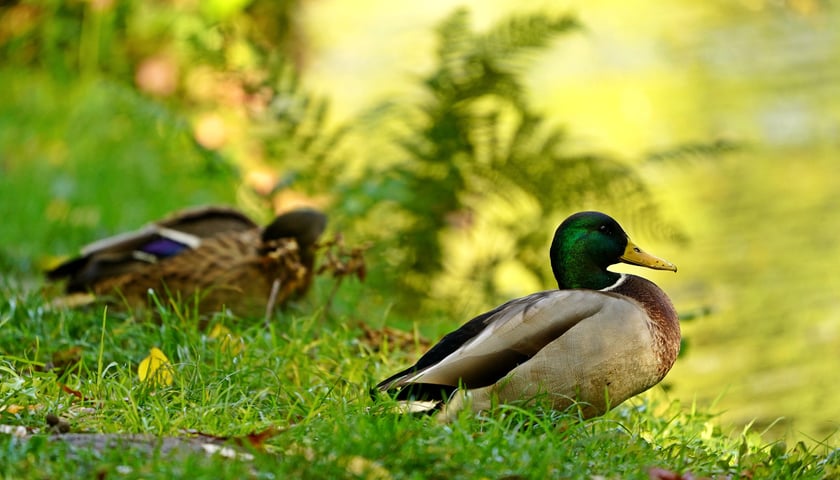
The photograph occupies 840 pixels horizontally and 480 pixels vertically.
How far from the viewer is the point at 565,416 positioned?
3.45m

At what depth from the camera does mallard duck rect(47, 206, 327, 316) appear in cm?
505

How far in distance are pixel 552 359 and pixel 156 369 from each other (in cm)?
118

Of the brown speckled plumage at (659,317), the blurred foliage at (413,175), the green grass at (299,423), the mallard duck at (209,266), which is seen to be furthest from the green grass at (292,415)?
the blurred foliage at (413,175)

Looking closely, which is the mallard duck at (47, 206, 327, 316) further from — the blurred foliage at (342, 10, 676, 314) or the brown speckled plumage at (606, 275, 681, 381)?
the brown speckled plumage at (606, 275, 681, 381)

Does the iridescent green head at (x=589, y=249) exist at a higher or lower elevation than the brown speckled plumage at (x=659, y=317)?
higher

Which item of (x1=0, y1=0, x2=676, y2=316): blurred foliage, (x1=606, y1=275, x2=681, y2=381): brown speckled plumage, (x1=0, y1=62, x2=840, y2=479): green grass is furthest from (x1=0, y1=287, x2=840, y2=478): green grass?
(x1=0, y1=0, x2=676, y2=316): blurred foliage

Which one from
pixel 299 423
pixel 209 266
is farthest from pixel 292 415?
pixel 209 266

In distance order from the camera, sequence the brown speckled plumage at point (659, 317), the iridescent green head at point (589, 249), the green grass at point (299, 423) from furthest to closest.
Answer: the iridescent green head at point (589, 249), the brown speckled plumage at point (659, 317), the green grass at point (299, 423)

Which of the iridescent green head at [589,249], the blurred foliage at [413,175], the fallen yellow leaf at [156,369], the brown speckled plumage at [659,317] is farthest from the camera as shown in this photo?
the blurred foliage at [413,175]

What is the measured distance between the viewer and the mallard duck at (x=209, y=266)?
16.6ft

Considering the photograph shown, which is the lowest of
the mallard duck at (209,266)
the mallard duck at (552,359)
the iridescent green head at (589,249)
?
the mallard duck at (209,266)

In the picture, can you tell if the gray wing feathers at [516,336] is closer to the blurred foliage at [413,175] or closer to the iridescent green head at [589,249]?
the iridescent green head at [589,249]

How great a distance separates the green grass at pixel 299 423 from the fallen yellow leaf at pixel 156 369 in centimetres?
3

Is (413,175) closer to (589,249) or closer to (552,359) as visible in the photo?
(589,249)
